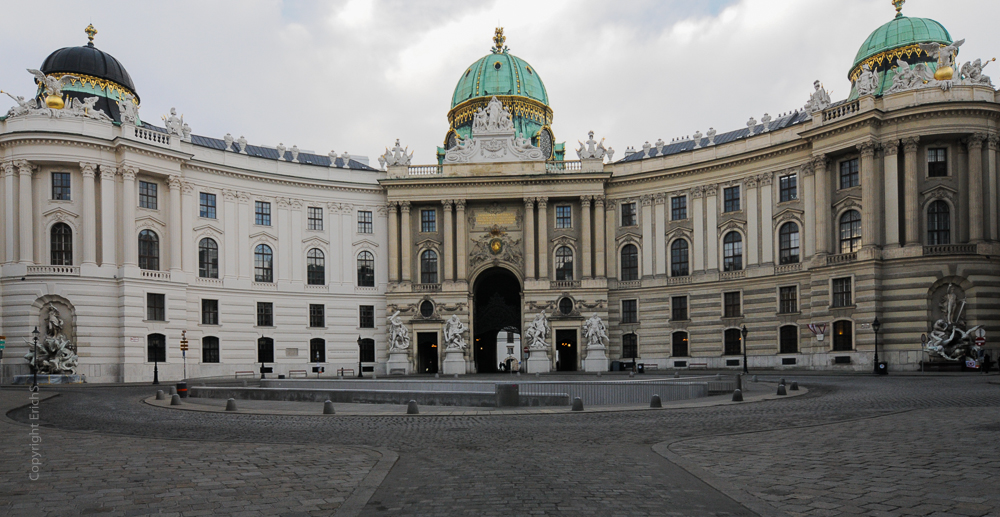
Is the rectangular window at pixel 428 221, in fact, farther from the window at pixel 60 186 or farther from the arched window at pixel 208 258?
the window at pixel 60 186

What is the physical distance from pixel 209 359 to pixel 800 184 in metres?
45.7

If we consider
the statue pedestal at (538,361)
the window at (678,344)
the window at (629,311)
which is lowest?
the statue pedestal at (538,361)

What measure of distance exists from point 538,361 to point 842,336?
22392 mm

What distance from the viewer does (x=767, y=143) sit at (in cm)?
5600

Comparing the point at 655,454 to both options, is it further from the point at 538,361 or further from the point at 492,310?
the point at 492,310

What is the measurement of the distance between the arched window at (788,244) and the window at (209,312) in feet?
140

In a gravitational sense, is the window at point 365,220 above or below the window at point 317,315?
above

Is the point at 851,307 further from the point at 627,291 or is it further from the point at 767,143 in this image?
the point at 627,291

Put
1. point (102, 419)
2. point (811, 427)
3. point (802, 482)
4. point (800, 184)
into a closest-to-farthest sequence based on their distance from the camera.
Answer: point (802, 482)
point (811, 427)
point (102, 419)
point (800, 184)

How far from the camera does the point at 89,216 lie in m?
50.5

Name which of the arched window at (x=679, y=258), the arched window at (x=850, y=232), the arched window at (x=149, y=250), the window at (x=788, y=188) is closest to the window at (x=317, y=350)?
the arched window at (x=149, y=250)

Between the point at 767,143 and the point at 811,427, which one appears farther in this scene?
the point at 767,143

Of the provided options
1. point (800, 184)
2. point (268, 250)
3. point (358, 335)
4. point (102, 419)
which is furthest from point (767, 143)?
point (102, 419)

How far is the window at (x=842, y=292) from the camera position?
161ft
